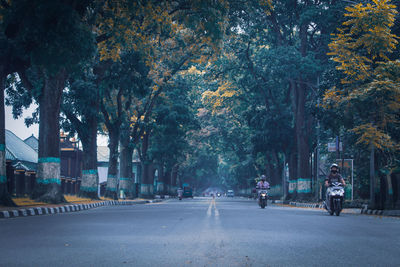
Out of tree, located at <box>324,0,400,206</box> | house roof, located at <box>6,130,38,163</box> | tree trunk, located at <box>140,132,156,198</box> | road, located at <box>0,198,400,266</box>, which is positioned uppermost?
tree, located at <box>324,0,400,206</box>

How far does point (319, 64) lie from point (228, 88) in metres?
10.6

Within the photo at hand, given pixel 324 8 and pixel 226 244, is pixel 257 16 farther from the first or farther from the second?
pixel 226 244

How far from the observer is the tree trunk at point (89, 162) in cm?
2731

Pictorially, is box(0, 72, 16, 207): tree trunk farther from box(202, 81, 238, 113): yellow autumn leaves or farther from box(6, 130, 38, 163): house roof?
box(202, 81, 238, 113): yellow autumn leaves

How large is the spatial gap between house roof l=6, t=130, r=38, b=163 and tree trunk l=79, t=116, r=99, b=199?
13.1 meters

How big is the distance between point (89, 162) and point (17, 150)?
16.3 metres

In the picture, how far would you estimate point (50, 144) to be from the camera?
1980cm

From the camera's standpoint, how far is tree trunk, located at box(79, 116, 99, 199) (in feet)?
89.6

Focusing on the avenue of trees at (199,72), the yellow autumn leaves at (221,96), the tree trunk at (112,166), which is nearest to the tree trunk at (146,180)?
the avenue of trees at (199,72)

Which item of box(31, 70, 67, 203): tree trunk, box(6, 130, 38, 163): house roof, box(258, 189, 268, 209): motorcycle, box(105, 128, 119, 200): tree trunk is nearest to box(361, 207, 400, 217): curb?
box(258, 189, 268, 209): motorcycle

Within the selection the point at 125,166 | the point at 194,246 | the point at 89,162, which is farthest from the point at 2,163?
the point at 125,166

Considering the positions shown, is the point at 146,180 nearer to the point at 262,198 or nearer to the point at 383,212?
the point at 262,198

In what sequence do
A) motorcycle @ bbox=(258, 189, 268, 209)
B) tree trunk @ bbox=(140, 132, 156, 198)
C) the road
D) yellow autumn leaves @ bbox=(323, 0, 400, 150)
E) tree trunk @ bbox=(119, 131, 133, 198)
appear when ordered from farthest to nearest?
1. tree trunk @ bbox=(140, 132, 156, 198)
2. tree trunk @ bbox=(119, 131, 133, 198)
3. motorcycle @ bbox=(258, 189, 268, 209)
4. yellow autumn leaves @ bbox=(323, 0, 400, 150)
5. the road

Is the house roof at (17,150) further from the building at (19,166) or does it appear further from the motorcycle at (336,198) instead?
the motorcycle at (336,198)
